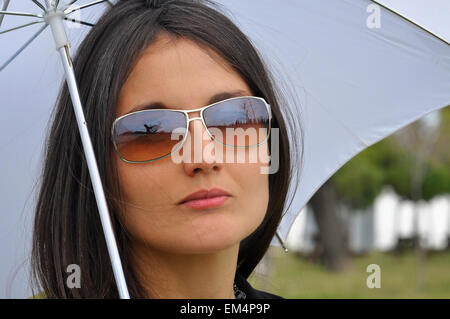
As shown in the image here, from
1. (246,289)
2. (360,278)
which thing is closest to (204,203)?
(246,289)

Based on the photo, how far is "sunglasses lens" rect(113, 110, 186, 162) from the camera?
2105 mm

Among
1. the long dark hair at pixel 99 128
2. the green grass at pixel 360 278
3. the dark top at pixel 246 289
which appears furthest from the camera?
the green grass at pixel 360 278

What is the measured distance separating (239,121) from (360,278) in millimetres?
14185

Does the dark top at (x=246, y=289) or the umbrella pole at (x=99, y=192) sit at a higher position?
the umbrella pole at (x=99, y=192)

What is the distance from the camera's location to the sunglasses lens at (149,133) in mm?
2105

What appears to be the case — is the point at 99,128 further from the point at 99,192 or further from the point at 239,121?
the point at 239,121

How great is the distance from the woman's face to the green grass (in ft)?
22.9

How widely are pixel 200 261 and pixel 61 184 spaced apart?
52cm

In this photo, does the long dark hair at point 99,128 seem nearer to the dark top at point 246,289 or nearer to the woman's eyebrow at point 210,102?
the woman's eyebrow at point 210,102

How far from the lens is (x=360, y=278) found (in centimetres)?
1583

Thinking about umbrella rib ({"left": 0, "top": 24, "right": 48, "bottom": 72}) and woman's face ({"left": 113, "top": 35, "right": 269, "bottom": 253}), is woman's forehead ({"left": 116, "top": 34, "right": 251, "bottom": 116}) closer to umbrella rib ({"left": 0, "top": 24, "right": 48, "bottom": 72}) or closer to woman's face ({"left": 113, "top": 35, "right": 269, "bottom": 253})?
woman's face ({"left": 113, "top": 35, "right": 269, "bottom": 253})

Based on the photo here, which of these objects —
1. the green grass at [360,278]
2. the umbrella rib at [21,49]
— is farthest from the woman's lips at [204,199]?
the green grass at [360,278]
